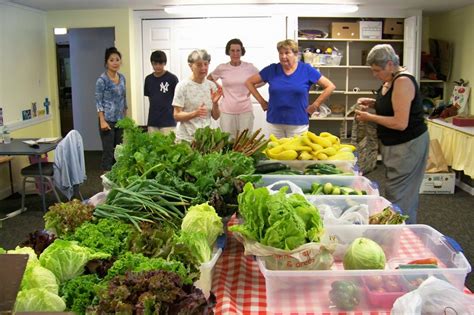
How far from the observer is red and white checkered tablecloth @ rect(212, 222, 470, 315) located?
4.85ft

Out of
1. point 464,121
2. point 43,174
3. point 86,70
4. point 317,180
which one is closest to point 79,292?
point 317,180

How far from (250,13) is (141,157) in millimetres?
5518

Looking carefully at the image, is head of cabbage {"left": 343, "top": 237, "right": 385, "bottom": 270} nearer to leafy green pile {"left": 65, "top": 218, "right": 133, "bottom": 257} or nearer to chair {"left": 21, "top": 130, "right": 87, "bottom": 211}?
leafy green pile {"left": 65, "top": 218, "right": 133, "bottom": 257}

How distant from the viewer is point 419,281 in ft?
4.79

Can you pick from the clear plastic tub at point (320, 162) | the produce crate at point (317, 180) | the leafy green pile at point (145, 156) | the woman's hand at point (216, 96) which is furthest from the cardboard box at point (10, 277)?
the woman's hand at point (216, 96)

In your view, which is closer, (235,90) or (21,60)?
(235,90)

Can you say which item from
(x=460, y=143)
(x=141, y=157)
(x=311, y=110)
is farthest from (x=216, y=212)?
(x=460, y=143)

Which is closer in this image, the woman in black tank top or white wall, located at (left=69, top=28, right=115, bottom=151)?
the woman in black tank top

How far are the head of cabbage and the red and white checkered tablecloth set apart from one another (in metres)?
0.15

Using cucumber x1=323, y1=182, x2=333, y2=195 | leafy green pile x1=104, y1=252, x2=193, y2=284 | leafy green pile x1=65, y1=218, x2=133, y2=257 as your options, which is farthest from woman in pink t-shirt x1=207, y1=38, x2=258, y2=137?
leafy green pile x1=104, y1=252, x2=193, y2=284

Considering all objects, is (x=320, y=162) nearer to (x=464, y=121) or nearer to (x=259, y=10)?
(x=464, y=121)

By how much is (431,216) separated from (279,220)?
4062mm

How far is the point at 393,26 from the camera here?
298 inches

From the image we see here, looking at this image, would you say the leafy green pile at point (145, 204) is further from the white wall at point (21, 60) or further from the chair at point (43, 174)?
the white wall at point (21, 60)
